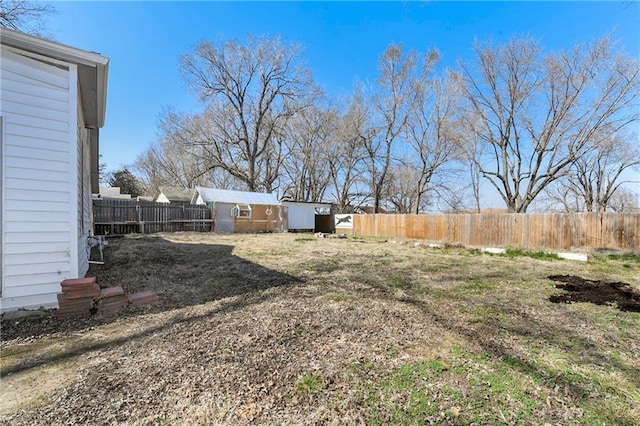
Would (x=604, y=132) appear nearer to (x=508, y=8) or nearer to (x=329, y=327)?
(x=508, y=8)

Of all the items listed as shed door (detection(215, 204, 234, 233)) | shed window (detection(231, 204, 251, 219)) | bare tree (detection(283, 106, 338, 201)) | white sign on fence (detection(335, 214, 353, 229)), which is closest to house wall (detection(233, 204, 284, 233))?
shed window (detection(231, 204, 251, 219))

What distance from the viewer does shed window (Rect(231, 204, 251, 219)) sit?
56.3ft

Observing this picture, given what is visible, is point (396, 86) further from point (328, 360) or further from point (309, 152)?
point (328, 360)

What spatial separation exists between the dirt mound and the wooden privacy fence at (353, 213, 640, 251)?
5143mm

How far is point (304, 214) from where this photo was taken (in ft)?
69.1

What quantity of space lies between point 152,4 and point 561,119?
16.3 meters

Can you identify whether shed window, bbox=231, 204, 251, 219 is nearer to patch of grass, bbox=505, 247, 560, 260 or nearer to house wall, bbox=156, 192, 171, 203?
house wall, bbox=156, 192, 171, 203

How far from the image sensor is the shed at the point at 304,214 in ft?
66.2

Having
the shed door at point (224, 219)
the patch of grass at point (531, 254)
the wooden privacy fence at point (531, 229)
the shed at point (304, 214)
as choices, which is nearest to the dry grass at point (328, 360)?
the patch of grass at point (531, 254)

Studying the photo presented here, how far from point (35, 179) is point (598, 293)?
26.6 feet

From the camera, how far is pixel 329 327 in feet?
9.79

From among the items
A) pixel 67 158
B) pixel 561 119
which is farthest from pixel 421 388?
pixel 561 119

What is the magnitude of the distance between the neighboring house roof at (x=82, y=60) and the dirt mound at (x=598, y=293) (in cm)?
702

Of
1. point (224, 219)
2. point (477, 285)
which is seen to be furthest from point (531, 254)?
point (224, 219)
